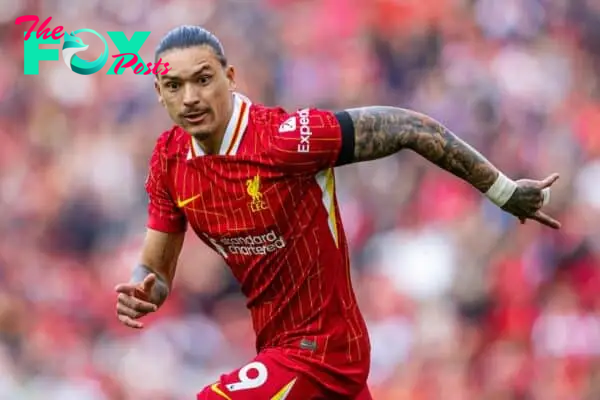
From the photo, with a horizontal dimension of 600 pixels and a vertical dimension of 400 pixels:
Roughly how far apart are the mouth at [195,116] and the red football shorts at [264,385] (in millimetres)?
936

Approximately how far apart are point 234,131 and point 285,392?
998mm

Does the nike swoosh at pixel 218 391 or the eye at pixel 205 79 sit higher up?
the eye at pixel 205 79

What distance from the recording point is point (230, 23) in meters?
9.52

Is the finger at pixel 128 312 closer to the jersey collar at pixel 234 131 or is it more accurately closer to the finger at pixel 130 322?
the finger at pixel 130 322

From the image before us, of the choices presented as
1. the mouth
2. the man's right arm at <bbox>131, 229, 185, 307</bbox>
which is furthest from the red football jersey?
the man's right arm at <bbox>131, 229, 185, 307</bbox>

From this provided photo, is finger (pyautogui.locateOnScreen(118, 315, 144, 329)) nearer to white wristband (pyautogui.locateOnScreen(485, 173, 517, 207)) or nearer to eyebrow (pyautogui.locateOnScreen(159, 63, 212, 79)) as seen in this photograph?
eyebrow (pyautogui.locateOnScreen(159, 63, 212, 79))

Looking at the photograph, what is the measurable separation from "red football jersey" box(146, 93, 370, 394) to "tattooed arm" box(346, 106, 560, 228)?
0.19ft

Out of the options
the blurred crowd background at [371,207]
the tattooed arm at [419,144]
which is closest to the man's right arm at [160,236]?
the tattooed arm at [419,144]

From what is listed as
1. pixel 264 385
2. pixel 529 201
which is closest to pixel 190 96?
pixel 264 385

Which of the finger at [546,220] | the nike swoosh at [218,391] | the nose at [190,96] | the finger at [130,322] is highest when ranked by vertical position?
the nose at [190,96]

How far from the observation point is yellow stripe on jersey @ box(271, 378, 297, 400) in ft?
16.7

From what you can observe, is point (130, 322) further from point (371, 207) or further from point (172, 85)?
point (371, 207)

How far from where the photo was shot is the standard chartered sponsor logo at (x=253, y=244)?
16.8ft

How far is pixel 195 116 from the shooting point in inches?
200
